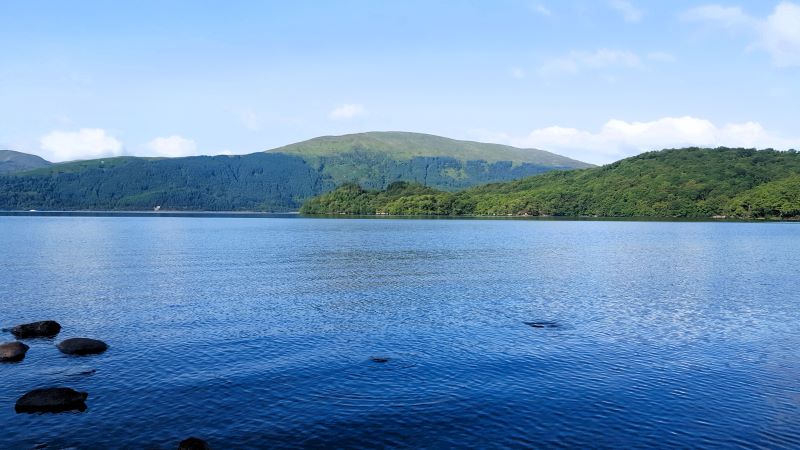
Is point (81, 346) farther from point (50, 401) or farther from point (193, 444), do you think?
point (193, 444)

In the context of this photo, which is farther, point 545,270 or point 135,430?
point 545,270

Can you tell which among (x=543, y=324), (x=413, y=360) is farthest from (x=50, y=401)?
(x=543, y=324)

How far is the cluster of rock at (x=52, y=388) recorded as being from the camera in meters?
28.6

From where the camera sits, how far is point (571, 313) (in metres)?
55.0

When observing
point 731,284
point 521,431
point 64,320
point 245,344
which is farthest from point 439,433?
point 731,284

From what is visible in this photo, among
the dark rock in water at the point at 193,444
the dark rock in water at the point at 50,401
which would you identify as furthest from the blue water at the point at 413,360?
the dark rock in water at the point at 193,444

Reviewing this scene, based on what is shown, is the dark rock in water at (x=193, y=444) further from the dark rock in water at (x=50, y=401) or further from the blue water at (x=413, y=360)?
the dark rock in water at (x=50, y=401)

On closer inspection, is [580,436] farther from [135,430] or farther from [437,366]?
[135,430]

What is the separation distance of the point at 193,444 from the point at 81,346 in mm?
21075

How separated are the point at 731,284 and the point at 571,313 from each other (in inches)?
1313

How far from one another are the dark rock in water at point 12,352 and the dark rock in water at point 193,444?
69.5ft

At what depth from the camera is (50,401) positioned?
28984 mm

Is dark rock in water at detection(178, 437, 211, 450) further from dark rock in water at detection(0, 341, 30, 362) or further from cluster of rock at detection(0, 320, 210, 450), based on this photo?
dark rock in water at detection(0, 341, 30, 362)

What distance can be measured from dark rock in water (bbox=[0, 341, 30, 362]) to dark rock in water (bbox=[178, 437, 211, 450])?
21.2 metres
